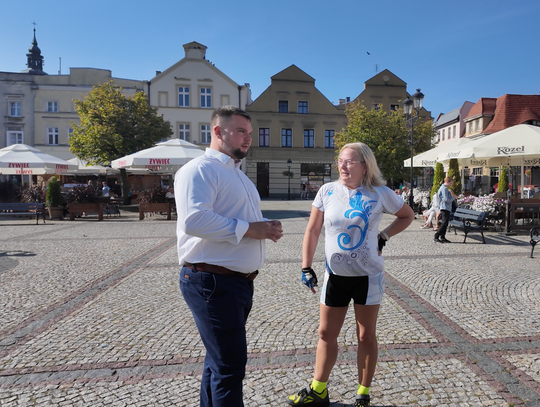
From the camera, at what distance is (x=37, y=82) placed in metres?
35.3

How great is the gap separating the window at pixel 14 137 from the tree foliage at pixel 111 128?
16.0m

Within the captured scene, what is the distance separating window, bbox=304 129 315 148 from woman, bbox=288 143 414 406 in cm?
3364

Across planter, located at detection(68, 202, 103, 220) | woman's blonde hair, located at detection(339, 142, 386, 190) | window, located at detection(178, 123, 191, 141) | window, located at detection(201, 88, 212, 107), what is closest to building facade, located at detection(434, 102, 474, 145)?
window, located at detection(201, 88, 212, 107)

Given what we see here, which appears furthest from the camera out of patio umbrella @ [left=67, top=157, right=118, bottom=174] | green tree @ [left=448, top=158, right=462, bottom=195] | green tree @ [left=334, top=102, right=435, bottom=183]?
green tree @ [left=334, top=102, right=435, bottom=183]

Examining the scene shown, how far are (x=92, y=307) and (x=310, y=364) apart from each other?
111 inches

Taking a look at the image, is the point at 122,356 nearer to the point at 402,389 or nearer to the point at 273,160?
the point at 402,389

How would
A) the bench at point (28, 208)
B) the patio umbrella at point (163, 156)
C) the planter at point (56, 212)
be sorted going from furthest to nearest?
the planter at point (56, 212)
the patio umbrella at point (163, 156)
the bench at point (28, 208)

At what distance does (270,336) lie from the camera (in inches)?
144

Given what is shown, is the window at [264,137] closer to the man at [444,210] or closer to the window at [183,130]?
the window at [183,130]

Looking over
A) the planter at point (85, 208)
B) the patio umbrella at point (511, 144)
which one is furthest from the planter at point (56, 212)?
the patio umbrella at point (511, 144)

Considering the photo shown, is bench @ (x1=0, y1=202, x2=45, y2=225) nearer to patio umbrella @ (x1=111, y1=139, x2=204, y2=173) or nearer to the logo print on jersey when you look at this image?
patio umbrella @ (x1=111, y1=139, x2=204, y2=173)

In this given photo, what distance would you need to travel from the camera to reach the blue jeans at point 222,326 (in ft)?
6.22

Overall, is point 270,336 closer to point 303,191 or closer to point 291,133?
point 303,191

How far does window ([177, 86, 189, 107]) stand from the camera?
1364 inches
